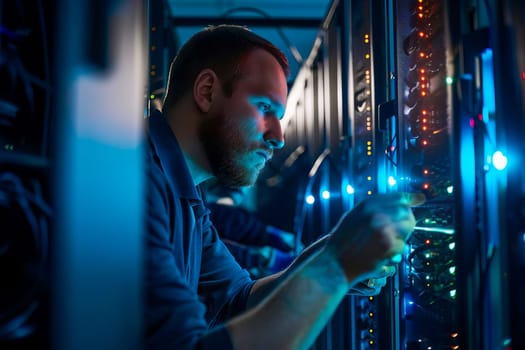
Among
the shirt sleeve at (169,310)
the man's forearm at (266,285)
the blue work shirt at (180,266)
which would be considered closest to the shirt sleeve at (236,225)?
the blue work shirt at (180,266)

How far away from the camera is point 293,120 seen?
475 centimetres

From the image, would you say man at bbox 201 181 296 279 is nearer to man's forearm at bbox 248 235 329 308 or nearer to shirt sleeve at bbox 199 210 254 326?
shirt sleeve at bbox 199 210 254 326

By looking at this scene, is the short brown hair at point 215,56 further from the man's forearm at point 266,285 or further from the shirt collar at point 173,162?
the man's forearm at point 266,285

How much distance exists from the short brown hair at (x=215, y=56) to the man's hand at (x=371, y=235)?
0.63 meters

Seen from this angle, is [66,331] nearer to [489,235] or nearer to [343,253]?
[343,253]

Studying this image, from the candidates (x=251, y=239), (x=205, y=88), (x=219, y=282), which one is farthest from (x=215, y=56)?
(x=251, y=239)

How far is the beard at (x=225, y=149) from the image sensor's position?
142 cm

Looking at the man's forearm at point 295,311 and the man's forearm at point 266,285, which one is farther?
the man's forearm at point 266,285

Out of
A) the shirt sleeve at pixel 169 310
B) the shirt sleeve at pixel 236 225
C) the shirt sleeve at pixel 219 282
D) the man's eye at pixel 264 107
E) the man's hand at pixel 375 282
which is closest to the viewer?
the shirt sleeve at pixel 169 310

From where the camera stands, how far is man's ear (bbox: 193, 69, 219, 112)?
56.8 inches

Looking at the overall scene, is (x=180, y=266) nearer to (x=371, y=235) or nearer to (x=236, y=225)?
(x=371, y=235)

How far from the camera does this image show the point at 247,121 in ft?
4.65

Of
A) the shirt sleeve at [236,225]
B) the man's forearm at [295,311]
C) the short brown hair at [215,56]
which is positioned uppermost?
the short brown hair at [215,56]

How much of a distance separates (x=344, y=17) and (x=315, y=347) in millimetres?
1759
